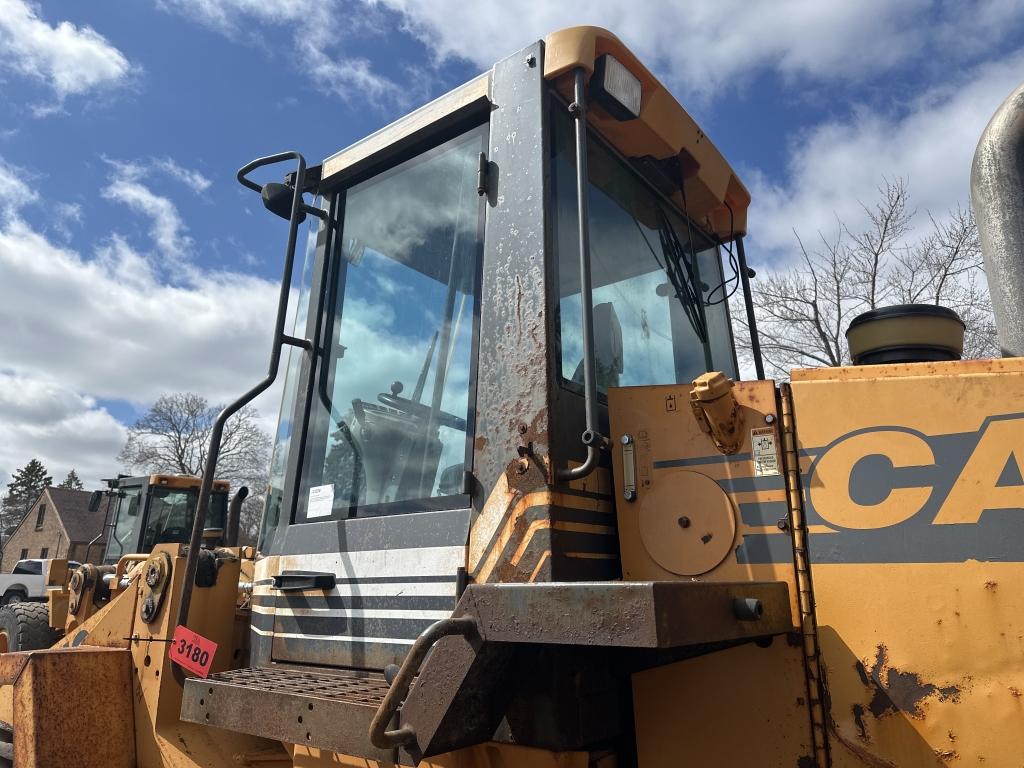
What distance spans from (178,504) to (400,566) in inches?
518

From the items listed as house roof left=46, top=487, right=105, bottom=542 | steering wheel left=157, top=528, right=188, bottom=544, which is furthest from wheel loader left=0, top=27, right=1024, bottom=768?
house roof left=46, top=487, right=105, bottom=542

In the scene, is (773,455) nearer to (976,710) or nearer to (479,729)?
(976,710)

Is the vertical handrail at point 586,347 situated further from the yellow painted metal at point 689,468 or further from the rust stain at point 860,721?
the rust stain at point 860,721

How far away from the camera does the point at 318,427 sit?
8.91 ft

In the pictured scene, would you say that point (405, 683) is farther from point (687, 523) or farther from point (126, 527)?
point (126, 527)

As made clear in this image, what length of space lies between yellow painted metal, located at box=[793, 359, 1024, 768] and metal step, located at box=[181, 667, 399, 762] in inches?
42.4

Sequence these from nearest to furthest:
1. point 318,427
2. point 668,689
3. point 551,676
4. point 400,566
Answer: point 551,676, point 668,689, point 400,566, point 318,427

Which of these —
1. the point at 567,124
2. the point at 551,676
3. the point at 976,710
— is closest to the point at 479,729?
the point at 551,676

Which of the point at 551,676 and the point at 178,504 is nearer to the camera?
the point at 551,676

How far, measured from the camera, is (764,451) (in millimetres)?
1969

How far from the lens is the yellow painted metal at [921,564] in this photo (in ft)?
5.44

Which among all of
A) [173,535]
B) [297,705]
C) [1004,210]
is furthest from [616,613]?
[173,535]

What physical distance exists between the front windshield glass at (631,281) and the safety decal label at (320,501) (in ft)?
3.04

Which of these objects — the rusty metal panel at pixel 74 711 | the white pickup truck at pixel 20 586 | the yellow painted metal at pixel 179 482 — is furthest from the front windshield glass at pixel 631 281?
the white pickup truck at pixel 20 586
